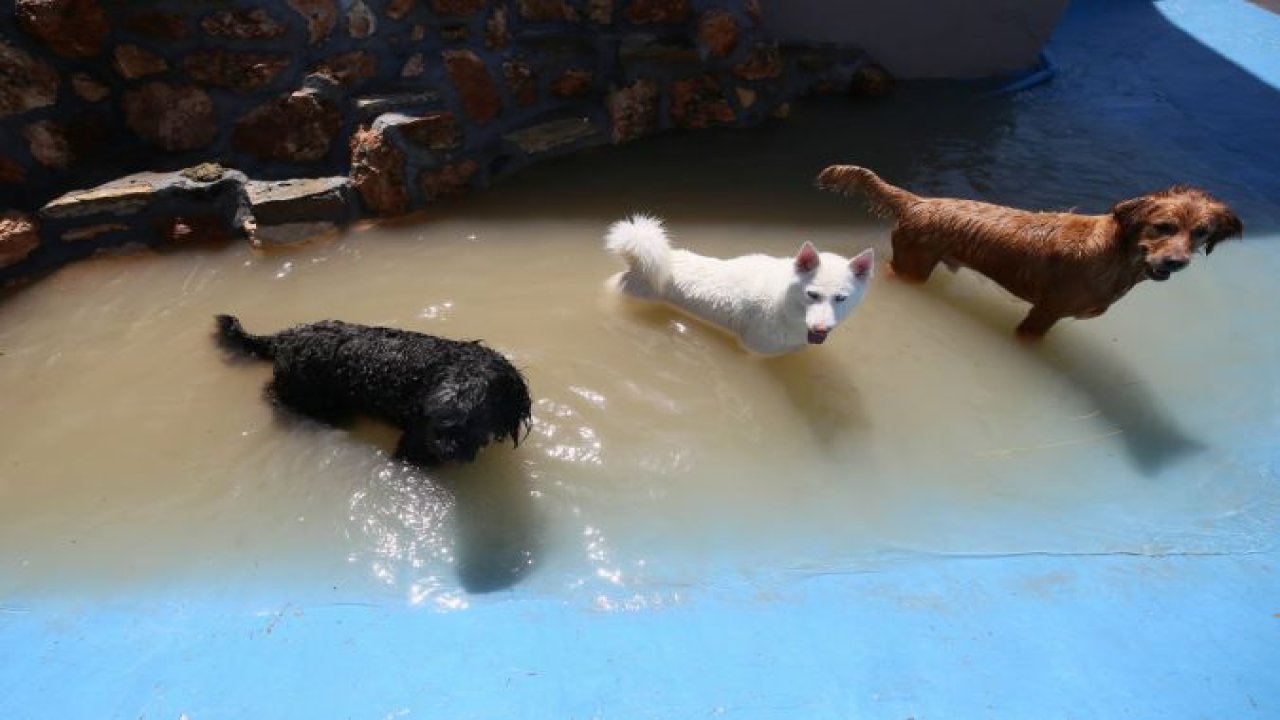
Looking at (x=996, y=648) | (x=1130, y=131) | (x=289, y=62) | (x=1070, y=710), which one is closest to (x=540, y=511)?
(x=996, y=648)

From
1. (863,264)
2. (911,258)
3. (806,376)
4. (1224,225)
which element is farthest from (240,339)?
(1224,225)

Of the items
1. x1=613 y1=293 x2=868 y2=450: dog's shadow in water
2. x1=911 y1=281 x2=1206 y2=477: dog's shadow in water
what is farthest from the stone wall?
x1=911 y1=281 x2=1206 y2=477: dog's shadow in water

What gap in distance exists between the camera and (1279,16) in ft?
27.3

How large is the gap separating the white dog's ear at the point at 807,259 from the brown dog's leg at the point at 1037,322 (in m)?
1.55

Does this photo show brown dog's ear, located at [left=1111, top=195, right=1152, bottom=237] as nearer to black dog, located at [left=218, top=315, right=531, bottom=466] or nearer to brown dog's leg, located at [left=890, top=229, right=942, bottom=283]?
brown dog's leg, located at [left=890, top=229, right=942, bottom=283]

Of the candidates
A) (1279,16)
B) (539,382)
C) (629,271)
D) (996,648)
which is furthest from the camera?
(1279,16)

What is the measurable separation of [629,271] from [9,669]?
3.05m

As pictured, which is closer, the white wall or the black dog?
the black dog

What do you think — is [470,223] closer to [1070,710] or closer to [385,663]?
[385,663]

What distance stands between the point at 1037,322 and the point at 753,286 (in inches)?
66.5

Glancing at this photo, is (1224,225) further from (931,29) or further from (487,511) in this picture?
(931,29)

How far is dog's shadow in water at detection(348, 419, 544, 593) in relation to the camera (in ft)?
8.82

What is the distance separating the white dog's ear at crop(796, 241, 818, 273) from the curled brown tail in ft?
4.13

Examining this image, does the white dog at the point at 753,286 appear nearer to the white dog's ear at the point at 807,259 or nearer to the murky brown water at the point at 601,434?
the white dog's ear at the point at 807,259
